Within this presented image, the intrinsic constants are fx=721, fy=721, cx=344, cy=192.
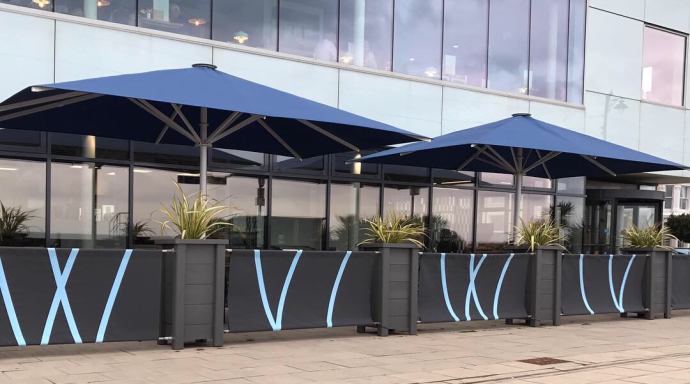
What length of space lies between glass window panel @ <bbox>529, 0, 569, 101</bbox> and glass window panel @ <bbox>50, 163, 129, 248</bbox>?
10.9 metres

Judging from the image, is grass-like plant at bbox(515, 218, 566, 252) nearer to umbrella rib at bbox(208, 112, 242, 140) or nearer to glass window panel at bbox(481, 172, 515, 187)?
umbrella rib at bbox(208, 112, 242, 140)

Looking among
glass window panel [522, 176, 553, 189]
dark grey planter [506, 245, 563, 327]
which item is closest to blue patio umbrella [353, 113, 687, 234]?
dark grey planter [506, 245, 563, 327]

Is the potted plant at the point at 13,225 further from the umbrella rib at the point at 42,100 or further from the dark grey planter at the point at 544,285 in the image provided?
the dark grey planter at the point at 544,285

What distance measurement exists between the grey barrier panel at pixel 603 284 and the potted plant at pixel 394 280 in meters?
3.25

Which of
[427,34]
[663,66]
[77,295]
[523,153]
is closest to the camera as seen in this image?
[77,295]

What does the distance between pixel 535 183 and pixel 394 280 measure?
9622 mm

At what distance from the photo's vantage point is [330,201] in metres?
15.1

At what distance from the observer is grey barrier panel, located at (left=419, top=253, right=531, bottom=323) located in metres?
10.4

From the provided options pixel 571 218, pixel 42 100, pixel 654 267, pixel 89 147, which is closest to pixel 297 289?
pixel 42 100

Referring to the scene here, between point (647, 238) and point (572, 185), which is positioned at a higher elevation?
point (572, 185)

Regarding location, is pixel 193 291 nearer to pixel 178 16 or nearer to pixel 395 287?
pixel 395 287

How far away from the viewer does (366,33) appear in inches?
623

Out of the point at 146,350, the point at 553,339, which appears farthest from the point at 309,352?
the point at 553,339

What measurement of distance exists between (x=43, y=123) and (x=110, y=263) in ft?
11.8
